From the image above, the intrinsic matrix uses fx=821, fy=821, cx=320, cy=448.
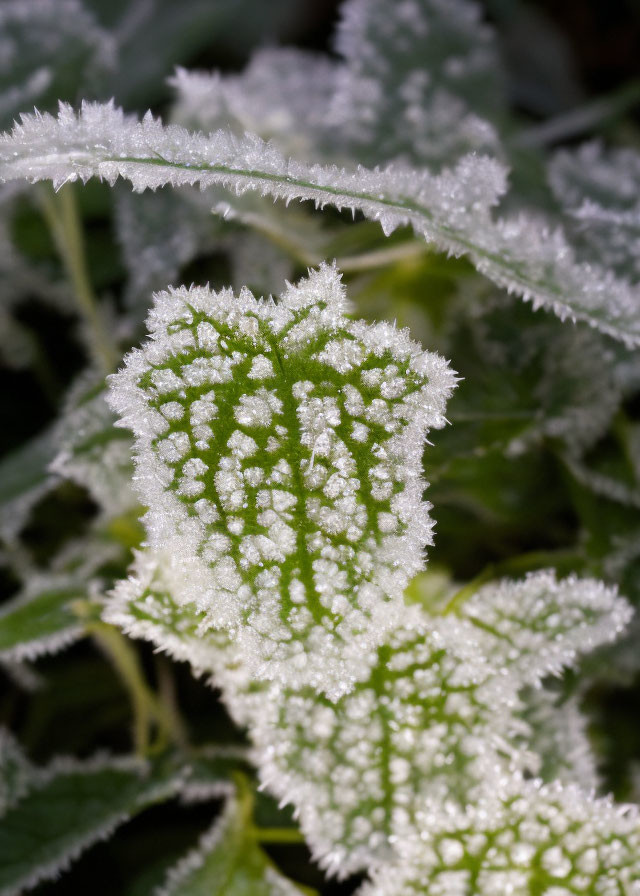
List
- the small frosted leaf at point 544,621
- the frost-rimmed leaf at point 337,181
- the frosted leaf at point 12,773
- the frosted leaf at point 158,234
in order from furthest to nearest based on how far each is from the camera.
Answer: the frosted leaf at point 158,234, the frosted leaf at point 12,773, the small frosted leaf at point 544,621, the frost-rimmed leaf at point 337,181

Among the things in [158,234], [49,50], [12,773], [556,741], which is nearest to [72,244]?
[158,234]

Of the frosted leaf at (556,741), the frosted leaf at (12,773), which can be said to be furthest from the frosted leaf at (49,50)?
the frosted leaf at (556,741)

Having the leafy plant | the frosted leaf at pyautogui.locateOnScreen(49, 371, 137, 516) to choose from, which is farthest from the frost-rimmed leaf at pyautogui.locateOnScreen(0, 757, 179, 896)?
the frosted leaf at pyautogui.locateOnScreen(49, 371, 137, 516)

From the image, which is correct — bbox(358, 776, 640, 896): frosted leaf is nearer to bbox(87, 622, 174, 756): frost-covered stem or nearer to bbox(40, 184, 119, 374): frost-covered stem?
bbox(87, 622, 174, 756): frost-covered stem

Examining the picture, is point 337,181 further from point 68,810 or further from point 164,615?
point 68,810

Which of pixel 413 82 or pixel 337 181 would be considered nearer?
pixel 337 181

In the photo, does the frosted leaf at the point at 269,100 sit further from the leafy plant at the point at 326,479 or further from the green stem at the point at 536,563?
the green stem at the point at 536,563

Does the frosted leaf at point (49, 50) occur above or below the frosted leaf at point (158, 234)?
above
